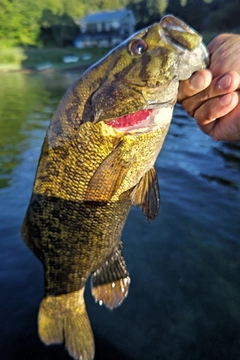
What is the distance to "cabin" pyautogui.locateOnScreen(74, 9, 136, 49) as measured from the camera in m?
52.3

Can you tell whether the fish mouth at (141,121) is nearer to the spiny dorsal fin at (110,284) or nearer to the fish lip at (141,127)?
the fish lip at (141,127)

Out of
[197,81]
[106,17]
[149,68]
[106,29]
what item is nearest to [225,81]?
[197,81]

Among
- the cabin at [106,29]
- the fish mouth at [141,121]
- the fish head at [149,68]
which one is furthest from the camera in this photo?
the cabin at [106,29]

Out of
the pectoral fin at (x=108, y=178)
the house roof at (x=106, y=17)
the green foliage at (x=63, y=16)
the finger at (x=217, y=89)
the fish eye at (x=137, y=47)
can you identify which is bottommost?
the pectoral fin at (x=108, y=178)

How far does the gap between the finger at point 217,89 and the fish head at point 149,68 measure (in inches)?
5.3

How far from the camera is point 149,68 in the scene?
184cm

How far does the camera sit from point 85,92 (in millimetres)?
2047

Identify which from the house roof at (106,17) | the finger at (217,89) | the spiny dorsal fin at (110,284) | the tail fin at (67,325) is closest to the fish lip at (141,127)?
the finger at (217,89)

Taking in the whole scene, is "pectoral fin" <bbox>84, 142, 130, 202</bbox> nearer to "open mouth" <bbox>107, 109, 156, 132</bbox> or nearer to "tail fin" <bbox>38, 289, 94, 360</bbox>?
"open mouth" <bbox>107, 109, 156, 132</bbox>

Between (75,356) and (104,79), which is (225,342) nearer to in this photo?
(75,356)

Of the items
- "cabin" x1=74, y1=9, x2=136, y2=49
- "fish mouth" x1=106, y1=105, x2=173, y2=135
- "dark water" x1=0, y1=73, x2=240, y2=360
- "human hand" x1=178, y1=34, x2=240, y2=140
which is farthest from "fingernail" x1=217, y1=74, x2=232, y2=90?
"cabin" x1=74, y1=9, x2=136, y2=49

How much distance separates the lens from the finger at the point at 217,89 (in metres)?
1.89

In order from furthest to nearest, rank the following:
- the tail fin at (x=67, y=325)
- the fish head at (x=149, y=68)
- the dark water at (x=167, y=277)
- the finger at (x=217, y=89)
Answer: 1. the dark water at (x=167, y=277)
2. the tail fin at (x=67, y=325)
3. the finger at (x=217, y=89)
4. the fish head at (x=149, y=68)

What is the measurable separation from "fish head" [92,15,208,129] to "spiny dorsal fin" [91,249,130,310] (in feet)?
4.21
